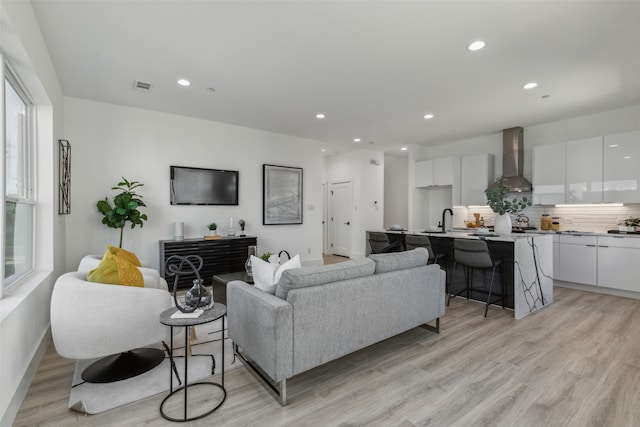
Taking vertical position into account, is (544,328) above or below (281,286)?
below

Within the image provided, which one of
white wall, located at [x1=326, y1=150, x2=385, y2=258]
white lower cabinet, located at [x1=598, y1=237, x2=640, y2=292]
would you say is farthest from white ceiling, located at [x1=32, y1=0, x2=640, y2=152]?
white wall, located at [x1=326, y1=150, x2=385, y2=258]

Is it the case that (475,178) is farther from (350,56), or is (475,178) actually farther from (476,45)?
(350,56)

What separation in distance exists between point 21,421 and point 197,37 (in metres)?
3.02

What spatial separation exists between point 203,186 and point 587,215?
252 inches

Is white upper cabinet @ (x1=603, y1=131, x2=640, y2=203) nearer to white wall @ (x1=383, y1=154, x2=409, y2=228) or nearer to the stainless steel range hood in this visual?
the stainless steel range hood

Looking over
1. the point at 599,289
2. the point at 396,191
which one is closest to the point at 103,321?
the point at 599,289

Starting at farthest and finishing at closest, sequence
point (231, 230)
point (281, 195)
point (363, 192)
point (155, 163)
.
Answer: point (363, 192) → point (281, 195) → point (231, 230) → point (155, 163)

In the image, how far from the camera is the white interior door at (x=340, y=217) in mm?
7824

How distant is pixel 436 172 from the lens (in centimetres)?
682

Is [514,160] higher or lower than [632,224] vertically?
higher

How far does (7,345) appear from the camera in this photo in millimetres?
1739

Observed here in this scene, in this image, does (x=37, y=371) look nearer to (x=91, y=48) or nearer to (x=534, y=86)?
(x=91, y=48)

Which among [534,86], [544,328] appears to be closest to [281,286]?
[544,328]

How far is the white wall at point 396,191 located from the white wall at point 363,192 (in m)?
0.99
